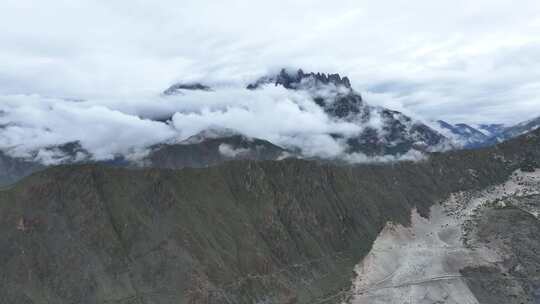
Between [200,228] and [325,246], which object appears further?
[325,246]

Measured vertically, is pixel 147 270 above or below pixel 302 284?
above

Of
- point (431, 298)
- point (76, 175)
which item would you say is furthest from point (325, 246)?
point (76, 175)

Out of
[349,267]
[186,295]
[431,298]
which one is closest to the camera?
[186,295]

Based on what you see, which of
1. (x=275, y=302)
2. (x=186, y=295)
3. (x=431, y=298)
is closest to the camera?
(x=186, y=295)

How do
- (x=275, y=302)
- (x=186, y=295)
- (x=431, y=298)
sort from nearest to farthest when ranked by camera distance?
1. (x=186, y=295)
2. (x=275, y=302)
3. (x=431, y=298)

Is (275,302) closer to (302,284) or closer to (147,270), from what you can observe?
(302,284)

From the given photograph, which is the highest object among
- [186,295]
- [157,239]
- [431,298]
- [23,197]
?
[23,197]

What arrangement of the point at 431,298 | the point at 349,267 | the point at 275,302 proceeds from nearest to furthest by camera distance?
the point at 275,302 → the point at 431,298 → the point at 349,267

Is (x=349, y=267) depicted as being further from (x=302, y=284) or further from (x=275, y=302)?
(x=275, y=302)

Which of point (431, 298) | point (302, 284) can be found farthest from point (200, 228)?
point (431, 298)
